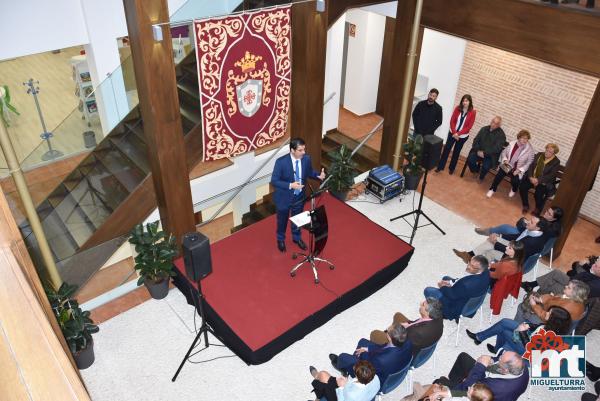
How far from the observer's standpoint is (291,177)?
7.18 metres

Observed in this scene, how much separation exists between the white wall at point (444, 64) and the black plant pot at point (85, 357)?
857 cm

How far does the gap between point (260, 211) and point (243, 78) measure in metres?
2.99

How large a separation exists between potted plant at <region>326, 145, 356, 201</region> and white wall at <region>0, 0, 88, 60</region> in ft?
15.4

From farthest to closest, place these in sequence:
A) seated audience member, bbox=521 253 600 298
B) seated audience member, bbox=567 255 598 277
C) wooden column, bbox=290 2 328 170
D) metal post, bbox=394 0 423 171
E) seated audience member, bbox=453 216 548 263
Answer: metal post, bbox=394 0 423 171 → wooden column, bbox=290 2 328 170 → seated audience member, bbox=453 216 548 263 → seated audience member, bbox=567 255 598 277 → seated audience member, bbox=521 253 600 298

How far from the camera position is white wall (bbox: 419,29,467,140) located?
10648 mm

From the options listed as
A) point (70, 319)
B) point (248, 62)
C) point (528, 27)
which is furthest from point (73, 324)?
point (528, 27)

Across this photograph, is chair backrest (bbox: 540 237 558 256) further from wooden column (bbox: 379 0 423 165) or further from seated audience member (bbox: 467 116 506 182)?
wooden column (bbox: 379 0 423 165)

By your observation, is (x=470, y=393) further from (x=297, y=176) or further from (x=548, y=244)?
(x=297, y=176)

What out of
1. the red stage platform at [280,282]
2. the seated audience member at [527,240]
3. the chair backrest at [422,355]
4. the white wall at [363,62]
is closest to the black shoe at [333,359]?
the red stage platform at [280,282]

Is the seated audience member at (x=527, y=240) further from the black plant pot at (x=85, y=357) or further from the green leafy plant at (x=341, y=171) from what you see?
the black plant pot at (x=85, y=357)

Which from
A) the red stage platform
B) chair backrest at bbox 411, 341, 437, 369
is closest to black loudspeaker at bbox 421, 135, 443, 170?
the red stage platform

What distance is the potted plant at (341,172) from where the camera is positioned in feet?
29.0

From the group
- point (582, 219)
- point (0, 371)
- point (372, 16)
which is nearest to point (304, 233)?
point (582, 219)

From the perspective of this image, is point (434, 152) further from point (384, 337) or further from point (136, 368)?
point (136, 368)
